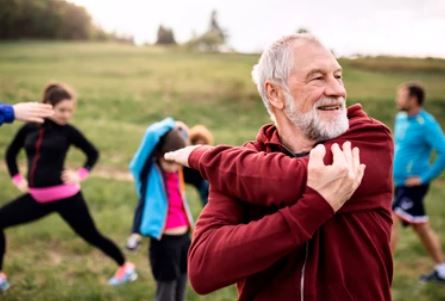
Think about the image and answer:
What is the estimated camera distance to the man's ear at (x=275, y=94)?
1.88m

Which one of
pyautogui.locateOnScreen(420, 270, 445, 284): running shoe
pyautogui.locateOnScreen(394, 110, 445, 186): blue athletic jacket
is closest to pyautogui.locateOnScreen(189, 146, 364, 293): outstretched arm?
pyautogui.locateOnScreen(394, 110, 445, 186): blue athletic jacket

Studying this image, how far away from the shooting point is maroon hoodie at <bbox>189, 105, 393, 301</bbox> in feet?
4.79

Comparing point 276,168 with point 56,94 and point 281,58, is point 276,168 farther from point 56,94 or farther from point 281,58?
point 56,94

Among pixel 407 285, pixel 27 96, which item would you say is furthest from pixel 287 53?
pixel 27 96

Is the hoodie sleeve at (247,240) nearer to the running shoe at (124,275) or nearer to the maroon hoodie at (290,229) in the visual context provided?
the maroon hoodie at (290,229)

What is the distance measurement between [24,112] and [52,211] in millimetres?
1896

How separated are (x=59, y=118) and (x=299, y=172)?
157 inches

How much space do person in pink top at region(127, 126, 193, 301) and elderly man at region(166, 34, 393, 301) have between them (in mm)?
2164

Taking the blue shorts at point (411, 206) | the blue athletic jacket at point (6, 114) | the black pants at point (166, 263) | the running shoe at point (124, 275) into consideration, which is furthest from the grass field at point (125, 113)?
the blue athletic jacket at point (6, 114)

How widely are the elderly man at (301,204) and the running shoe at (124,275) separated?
382 centimetres

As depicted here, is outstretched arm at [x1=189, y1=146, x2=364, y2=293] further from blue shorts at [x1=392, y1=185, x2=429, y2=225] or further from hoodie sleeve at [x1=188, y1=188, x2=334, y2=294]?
blue shorts at [x1=392, y1=185, x2=429, y2=225]

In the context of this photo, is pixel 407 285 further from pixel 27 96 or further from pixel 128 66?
pixel 128 66

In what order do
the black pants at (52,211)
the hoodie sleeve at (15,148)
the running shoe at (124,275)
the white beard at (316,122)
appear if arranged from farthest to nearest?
the running shoe at (124,275) → the hoodie sleeve at (15,148) → the black pants at (52,211) → the white beard at (316,122)

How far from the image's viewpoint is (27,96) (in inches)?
754
